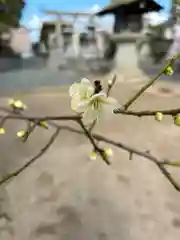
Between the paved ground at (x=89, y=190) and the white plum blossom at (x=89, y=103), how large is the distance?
17 cm

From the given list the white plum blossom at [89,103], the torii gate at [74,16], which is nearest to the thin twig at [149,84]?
the white plum blossom at [89,103]

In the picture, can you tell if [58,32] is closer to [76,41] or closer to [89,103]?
[76,41]

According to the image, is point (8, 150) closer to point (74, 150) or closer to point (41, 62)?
point (74, 150)

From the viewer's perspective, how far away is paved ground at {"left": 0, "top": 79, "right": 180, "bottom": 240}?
1.51ft

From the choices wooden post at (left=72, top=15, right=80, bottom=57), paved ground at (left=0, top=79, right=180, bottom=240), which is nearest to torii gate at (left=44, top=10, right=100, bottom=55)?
wooden post at (left=72, top=15, right=80, bottom=57)

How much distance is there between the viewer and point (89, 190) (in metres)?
0.52

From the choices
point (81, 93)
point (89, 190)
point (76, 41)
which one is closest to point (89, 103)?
point (81, 93)

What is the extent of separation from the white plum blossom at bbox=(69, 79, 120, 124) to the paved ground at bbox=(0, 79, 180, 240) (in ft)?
0.56

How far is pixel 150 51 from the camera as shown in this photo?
846mm

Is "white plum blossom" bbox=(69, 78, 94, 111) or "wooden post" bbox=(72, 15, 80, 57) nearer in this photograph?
"white plum blossom" bbox=(69, 78, 94, 111)

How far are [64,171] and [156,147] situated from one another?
0.14 meters

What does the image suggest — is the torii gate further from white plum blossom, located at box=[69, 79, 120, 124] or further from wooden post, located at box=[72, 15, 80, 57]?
white plum blossom, located at box=[69, 79, 120, 124]

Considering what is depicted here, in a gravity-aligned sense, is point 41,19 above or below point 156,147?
above

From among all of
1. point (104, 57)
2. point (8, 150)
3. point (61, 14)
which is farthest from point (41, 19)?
point (8, 150)
